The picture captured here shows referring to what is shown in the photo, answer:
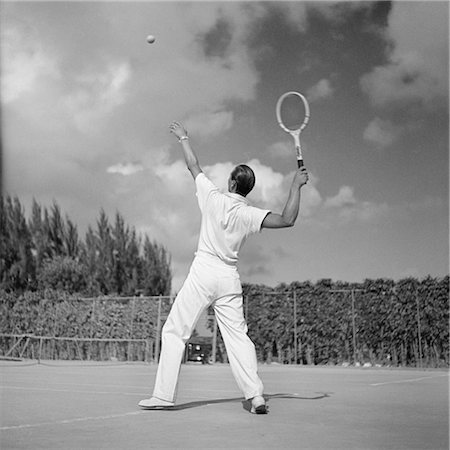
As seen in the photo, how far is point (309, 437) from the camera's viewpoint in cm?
376

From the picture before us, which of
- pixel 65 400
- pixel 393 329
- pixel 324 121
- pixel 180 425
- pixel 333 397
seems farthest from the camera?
pixel 324 121

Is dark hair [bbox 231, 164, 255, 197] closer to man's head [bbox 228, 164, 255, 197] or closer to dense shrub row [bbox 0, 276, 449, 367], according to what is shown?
man's head [bbox 228, 164, 255, 197]

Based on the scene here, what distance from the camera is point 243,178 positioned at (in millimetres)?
5336

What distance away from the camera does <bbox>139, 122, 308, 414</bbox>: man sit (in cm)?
502

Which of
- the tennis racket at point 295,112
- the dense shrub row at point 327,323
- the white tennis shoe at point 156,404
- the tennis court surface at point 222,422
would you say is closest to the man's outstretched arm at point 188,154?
the tennis racket at point 295,112

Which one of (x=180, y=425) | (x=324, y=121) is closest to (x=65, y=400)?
(x=180, y=425)

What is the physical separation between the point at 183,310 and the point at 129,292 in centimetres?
3182

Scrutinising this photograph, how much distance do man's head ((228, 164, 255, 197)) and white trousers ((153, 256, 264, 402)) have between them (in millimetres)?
596

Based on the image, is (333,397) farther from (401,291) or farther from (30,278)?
(30,278)

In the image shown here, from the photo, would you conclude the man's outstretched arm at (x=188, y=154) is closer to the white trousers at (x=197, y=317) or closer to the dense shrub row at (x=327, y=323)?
the white trousers at (x=197, y=317)

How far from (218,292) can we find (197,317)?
24cm

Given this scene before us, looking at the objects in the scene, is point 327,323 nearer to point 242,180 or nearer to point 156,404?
point 242,180

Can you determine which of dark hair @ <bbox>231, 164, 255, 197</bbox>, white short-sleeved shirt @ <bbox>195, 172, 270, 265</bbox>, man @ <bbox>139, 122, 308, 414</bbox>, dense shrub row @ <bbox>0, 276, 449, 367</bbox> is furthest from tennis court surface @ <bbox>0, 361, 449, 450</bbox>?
dense shrub row @ <bbox>0, 276, 449, 367</bbox>

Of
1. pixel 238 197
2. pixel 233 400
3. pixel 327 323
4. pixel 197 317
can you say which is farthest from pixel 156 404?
pixel 327 323
